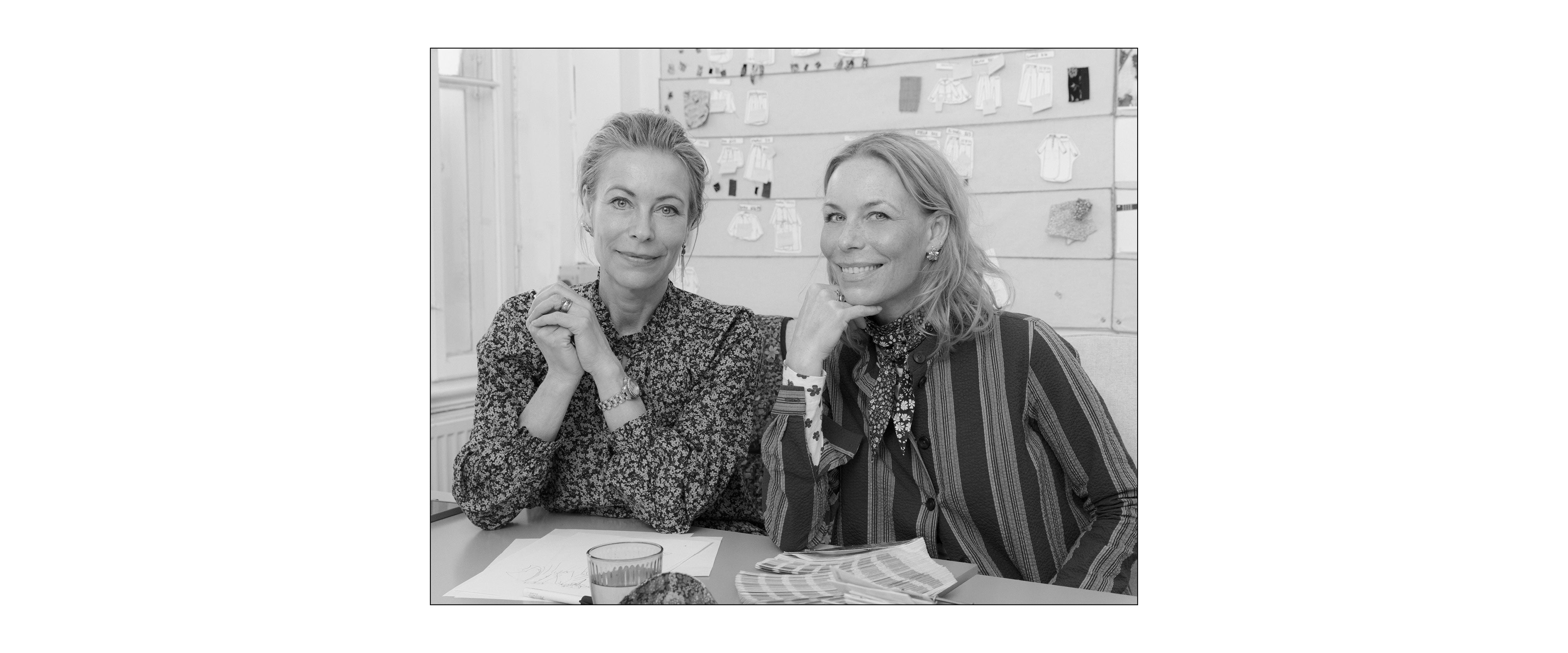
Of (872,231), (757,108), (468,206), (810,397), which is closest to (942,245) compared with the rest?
(872,231)

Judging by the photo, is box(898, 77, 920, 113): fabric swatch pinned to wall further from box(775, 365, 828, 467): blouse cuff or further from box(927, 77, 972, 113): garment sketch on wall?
box(775, 365, 828, 467): blouse cuff

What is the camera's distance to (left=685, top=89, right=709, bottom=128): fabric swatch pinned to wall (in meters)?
1.95

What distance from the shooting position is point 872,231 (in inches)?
62.5

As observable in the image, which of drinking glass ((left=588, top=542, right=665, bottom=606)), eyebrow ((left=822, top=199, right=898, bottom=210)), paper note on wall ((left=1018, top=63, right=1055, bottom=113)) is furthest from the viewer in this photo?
paper note on wall ((left=1018, top=63, right=1055, bottom=113))

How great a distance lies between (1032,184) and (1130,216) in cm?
24

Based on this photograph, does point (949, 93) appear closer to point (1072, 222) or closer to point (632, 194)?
point (1072, 222)

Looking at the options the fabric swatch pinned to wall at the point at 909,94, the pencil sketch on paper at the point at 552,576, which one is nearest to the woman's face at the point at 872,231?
the fabric swatch pinned to wall at the point at 909,94

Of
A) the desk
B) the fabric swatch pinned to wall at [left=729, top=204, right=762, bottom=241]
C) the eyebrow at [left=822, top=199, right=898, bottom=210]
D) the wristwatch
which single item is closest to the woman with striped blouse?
the eyebrow at [left=822, top=199, right=898, bottom=210]

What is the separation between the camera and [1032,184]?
2.04 meters

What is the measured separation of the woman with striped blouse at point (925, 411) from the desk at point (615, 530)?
0.36ft

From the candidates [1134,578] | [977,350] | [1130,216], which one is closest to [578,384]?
[977,350]

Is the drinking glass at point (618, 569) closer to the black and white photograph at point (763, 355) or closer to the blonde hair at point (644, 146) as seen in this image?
the black and white photograph at point (763, 355)

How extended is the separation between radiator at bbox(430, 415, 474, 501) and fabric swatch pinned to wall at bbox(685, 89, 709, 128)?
2.74 feet

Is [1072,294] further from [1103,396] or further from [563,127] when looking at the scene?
[563,127]
